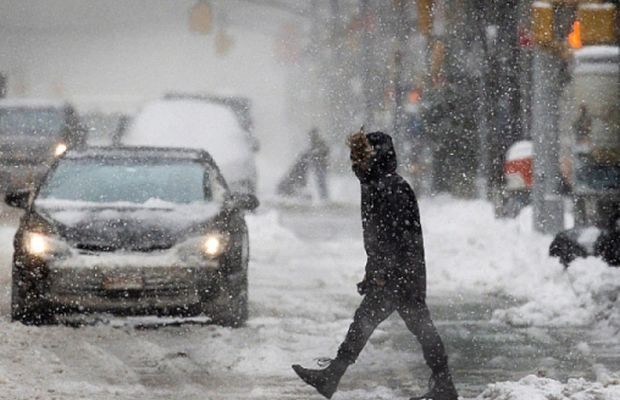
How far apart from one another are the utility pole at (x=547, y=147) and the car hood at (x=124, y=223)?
696 centimetres

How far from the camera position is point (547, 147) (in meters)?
18.3

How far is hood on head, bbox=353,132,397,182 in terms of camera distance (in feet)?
28.2

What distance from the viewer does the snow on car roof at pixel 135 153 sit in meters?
13.3

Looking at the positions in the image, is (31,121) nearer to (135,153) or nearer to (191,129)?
(191,129)

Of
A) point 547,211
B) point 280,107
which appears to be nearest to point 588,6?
point 547,211

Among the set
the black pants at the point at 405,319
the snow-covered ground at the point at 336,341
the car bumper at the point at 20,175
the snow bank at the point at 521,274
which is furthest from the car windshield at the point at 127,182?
the car bumper at the point at 20,175

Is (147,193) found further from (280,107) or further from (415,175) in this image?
(280,107)

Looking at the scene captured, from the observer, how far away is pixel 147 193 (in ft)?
41.7

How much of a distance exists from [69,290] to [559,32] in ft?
23.8

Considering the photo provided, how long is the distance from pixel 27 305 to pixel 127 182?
1710 mm

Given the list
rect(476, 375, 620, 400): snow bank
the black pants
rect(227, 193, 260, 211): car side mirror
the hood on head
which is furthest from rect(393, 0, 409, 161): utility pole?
rect(476, 375, 620, 400): snow bank

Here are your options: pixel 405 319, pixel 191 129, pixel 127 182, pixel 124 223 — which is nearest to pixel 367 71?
pixel 191 129

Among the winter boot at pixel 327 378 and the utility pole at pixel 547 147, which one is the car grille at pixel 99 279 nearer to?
the winter boot at pixel 327 378

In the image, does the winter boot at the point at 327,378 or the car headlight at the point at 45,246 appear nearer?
the winter boot at the point at 327,378
